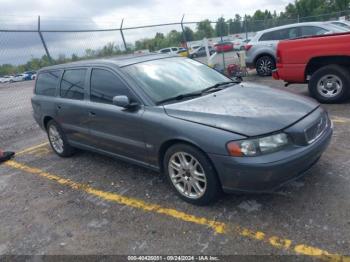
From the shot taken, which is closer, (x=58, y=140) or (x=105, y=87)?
(x=105, y=87)

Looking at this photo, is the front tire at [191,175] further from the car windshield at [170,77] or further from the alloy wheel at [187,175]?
the car windshield at [170,77]

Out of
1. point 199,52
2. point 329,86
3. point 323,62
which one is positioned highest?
point 323,62

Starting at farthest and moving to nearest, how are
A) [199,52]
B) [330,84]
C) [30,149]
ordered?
[199,52], [30,149], [330,84]

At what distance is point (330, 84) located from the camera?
20.9ft

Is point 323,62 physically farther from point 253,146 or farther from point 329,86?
point 253,146

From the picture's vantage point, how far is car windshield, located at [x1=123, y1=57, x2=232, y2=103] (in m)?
3.82

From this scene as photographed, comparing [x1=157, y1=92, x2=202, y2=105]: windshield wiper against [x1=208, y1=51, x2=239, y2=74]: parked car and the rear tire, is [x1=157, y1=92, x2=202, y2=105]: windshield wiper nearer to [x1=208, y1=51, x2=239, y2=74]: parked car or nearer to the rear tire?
[x1=208, y1=51, x2=239, y2=74]: parked car

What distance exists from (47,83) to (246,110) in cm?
381

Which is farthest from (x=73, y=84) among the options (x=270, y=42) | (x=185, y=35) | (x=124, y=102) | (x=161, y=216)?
(x=185, y=35)

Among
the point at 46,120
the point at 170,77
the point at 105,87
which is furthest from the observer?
the point at 46,120

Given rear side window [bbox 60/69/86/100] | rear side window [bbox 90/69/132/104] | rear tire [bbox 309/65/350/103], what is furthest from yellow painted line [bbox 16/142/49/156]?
rear tire [bbox 309/65/350/103]

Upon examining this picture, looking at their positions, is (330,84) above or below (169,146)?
below

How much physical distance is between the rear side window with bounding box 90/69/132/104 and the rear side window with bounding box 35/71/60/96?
1227 mm

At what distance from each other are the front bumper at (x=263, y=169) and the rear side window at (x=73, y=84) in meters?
2.52
